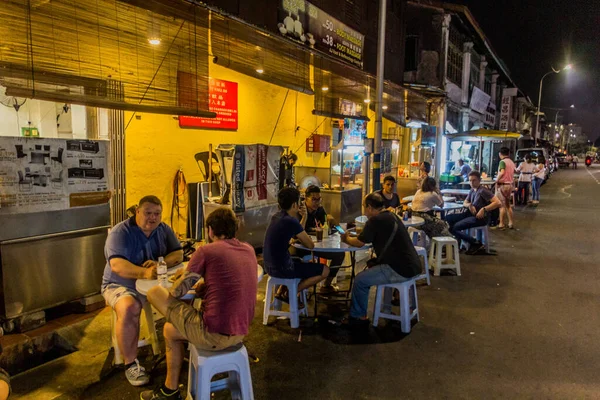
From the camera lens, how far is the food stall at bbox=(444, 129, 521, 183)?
54.5ft

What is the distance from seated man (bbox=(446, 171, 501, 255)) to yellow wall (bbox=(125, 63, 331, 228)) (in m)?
4.32

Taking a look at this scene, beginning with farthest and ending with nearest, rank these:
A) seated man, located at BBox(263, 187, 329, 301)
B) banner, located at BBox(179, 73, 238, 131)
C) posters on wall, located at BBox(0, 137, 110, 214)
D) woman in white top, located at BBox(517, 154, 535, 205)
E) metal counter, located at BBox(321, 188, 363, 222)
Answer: woman in white top, located at BBox(517, 154, 535, 205), metal counter, located at BBox(321, 188, 363, 222), banner, located at BBox(179, 73, 238, 131), seated man, located at BBox(263, 187, 329, 301), posters on wall, located at BBox(0, 137, 110, 214)

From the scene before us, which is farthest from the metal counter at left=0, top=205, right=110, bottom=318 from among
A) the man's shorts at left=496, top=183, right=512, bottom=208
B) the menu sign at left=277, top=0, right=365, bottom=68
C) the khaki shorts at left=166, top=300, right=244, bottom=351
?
the man's shorts at left=496, top=183, right=512, bottom=208

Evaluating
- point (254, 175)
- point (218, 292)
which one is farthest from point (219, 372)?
point (254, 175)

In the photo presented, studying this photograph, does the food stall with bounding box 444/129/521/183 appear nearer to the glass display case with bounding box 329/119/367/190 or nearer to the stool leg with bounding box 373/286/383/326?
the glass display case with bounding box 329/119/367/190

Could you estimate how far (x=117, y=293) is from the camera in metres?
4.03

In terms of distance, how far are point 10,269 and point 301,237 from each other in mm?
3082

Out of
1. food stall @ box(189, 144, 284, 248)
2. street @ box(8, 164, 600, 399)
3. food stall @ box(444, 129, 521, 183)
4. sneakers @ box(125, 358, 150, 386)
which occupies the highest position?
food stall @ box(444, 129, 521, 183)

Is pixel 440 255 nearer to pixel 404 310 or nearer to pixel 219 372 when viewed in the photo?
pixel 404 310

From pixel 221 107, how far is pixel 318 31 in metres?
3.02

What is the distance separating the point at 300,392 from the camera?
12.6 feet

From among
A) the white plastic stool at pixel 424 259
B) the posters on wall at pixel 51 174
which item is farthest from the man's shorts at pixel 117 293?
the white plastic stool at pixel 424 259

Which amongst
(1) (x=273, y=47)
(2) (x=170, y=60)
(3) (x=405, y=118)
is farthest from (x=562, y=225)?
(2) (x=170, y=60)

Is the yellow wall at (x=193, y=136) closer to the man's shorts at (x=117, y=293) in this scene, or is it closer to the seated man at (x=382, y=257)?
the man's shorts at (x=117, y=293)
